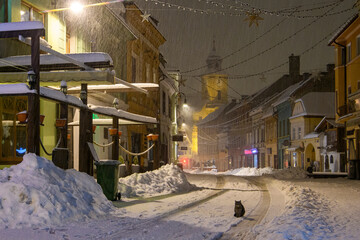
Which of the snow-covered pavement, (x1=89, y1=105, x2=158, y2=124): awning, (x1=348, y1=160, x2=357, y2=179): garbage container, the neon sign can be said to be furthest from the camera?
the neon sign

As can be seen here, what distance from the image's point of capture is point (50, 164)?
32.8 feet

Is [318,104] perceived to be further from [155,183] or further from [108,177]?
[108,177]

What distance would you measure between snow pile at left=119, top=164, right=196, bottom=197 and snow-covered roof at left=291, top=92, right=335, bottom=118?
119ft

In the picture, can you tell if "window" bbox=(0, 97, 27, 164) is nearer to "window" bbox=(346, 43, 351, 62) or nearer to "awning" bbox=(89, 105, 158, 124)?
"awning" bbox=(89, 105, 158, 124)

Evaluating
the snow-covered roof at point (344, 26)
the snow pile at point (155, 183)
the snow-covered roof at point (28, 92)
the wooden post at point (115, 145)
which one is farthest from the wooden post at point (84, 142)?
the snow-covered roof at point (344, 26)

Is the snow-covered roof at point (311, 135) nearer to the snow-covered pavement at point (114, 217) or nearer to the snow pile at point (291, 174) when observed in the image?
the snow pile at point (291, 174)

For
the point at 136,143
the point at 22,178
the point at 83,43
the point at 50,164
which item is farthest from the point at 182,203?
the point at 136,143

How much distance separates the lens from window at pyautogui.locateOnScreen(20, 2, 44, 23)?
1623 cm

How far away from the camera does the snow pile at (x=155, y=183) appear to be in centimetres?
1527

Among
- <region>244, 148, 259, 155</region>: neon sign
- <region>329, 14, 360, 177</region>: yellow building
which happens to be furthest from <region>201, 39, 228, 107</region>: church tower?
<region>329, 14, 360, 177</region>: yellow building

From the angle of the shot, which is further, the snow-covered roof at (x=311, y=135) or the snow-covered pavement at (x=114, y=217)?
the snow-covered roof at (x=311, y=135)

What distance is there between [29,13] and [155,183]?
7268 millimetres

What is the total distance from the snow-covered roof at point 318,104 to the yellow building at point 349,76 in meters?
10.5

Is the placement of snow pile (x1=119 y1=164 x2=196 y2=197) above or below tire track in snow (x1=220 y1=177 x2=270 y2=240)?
above
